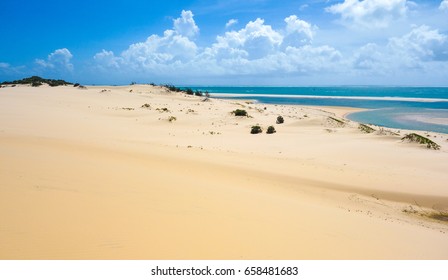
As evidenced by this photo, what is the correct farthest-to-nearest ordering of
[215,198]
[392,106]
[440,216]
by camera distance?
[392,106] < [440,216] < [215,198]

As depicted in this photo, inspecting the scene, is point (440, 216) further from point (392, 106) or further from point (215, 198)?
point (392, 106)

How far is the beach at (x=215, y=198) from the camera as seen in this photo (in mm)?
5145

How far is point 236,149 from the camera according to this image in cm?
1497

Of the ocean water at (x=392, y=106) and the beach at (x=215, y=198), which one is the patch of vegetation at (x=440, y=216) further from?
the ocean water at (x=392, y=106)

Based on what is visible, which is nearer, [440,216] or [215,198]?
[215,198]

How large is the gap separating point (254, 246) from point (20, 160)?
24.2ft

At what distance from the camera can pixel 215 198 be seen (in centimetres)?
749

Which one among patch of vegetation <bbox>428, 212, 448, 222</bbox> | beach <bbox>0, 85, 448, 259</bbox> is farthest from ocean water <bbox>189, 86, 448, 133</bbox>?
patch of vegetation <bbox>428, 212, 448, 222</bbox>

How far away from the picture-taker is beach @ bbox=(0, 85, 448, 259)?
514 cm

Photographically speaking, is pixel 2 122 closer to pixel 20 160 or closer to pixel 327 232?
pixel 20 160

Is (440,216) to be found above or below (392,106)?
below

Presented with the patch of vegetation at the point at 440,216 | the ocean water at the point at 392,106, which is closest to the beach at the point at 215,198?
the patch of vegetation at the point at 440,216

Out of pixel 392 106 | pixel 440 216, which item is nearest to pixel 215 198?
pixel 440 216

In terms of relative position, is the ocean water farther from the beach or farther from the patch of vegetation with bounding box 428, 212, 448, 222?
the patch of vegetation with bounding box 428, 212, 448, 222
